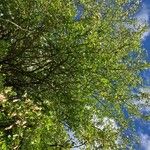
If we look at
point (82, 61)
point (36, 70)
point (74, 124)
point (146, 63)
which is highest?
point (146, 63)

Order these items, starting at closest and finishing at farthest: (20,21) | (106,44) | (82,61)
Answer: (82,61) → (20,21) → (106,44)

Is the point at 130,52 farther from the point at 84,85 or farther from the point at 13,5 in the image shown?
the point at 13,5

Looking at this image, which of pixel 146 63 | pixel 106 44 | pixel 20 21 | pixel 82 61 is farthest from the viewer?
pixel 146 63

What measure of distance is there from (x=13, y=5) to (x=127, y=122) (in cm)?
1292

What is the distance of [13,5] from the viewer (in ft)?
90.3

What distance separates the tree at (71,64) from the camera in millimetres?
26484

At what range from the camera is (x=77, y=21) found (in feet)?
87.6

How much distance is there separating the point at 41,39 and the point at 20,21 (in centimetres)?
183

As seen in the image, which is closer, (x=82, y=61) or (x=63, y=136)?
(x=82, y=61)

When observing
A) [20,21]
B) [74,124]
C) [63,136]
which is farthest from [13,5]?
[63,136]

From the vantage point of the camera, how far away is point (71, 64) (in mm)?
27234

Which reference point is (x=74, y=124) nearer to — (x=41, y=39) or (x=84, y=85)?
(x=84, y=85)

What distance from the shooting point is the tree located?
86.9ft

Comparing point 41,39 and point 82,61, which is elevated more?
point 41,39
